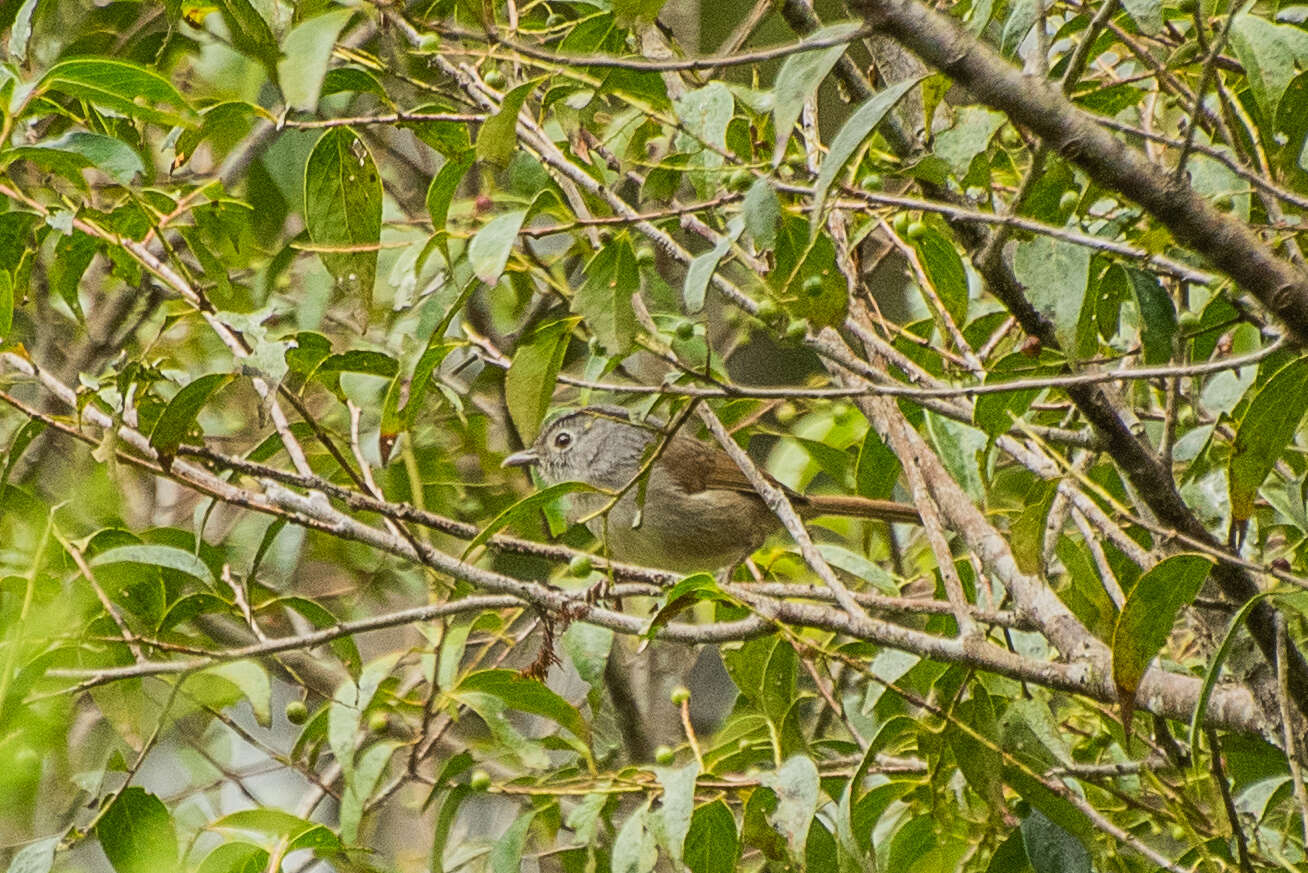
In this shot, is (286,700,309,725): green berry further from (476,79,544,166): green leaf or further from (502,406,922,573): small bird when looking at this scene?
(502,406,922,573): small bird

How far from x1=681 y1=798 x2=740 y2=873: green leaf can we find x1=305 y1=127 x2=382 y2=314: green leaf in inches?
48.7

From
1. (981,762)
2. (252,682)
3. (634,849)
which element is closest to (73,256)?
(252,682)

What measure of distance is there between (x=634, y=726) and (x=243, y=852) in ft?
8.27

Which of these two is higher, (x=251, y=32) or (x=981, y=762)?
(x=251, y=32)

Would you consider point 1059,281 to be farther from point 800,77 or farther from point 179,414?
point 179,414

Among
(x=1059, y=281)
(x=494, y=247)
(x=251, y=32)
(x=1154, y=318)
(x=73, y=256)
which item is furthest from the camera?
(x=73, y=256)

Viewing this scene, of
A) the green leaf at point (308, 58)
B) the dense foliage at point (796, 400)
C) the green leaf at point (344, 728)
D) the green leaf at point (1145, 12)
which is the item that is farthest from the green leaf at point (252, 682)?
the green leaf at point (1145, 12)

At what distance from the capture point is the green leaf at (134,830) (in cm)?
251

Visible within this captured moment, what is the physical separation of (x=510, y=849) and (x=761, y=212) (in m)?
1.48

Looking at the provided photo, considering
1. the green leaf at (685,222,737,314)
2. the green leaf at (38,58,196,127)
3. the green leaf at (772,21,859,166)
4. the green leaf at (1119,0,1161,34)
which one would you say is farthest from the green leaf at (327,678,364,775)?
the green leaf at (1119,0,1161,34)

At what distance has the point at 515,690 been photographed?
2824 mm

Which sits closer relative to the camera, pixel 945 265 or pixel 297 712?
pixel 945 265

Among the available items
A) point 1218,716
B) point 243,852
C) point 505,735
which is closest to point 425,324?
point 505,735

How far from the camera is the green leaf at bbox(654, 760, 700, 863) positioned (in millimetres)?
2189
